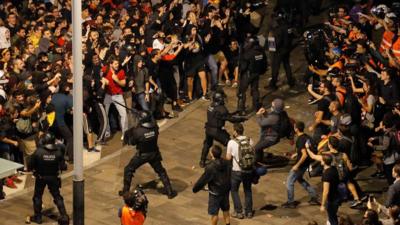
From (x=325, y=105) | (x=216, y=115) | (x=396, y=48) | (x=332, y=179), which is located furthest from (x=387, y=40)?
(x=332, y=179)

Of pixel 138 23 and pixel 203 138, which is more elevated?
pixel 138 23

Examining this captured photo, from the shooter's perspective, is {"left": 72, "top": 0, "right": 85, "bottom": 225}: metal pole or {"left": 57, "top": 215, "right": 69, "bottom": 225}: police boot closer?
{"left": 72, "top": 0, "right": 85, "bottom": 225}: metal pole

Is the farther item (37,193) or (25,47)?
(25,47)

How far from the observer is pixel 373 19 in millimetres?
22047

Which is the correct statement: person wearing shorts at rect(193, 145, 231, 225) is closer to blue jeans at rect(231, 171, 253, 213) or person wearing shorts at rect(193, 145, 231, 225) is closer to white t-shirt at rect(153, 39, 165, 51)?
blue jeans at rect(231, 171, 253, 213)

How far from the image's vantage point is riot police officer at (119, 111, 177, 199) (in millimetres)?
16656

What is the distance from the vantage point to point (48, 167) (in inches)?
619

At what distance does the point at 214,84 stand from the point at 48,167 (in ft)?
23.5

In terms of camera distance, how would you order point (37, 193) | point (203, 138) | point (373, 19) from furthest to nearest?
point (373, 19) → point (203, 138) → point (37, 193)

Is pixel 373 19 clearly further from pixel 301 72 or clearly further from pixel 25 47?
pixel 25 47

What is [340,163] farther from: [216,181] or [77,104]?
[77,104]

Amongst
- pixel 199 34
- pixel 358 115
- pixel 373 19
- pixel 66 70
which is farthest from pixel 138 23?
pixel 358 115

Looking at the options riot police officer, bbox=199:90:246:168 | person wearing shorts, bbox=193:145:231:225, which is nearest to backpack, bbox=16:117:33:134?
riot police officer, bbox=199:90:246:168

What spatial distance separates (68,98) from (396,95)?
6575mm
